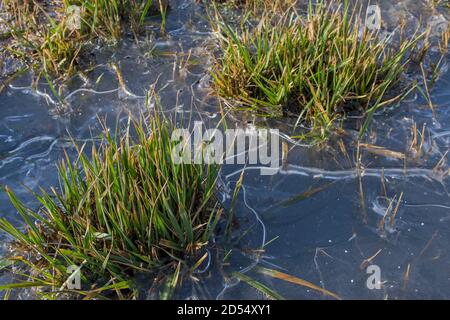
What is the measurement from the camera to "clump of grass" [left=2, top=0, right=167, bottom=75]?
3297mm

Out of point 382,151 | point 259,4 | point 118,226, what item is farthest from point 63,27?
point 382,151

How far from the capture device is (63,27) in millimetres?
3385

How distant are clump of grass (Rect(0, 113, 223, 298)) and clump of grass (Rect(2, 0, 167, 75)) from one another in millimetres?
1191

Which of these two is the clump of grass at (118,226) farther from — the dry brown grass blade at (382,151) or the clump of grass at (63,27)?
the clump of grass at (63,27)

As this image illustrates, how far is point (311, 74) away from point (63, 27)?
161cm

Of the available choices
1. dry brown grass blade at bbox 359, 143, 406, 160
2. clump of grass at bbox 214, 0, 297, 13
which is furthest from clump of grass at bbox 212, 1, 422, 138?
clump of grass at bbox 214, 0, 297, 13

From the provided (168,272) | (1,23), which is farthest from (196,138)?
(1,23)

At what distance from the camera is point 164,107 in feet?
10.3

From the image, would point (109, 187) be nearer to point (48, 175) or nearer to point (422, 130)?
point (48, 175)

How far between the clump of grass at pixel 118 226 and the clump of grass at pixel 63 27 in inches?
46.9

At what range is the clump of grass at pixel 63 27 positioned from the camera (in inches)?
130

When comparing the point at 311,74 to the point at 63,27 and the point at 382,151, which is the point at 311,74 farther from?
the point at 63,27

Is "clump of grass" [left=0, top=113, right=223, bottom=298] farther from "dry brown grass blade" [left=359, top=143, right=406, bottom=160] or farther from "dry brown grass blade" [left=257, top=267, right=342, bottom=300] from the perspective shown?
"dry brown grass blade" [left=359, top=143, right=406, bottom=160]
